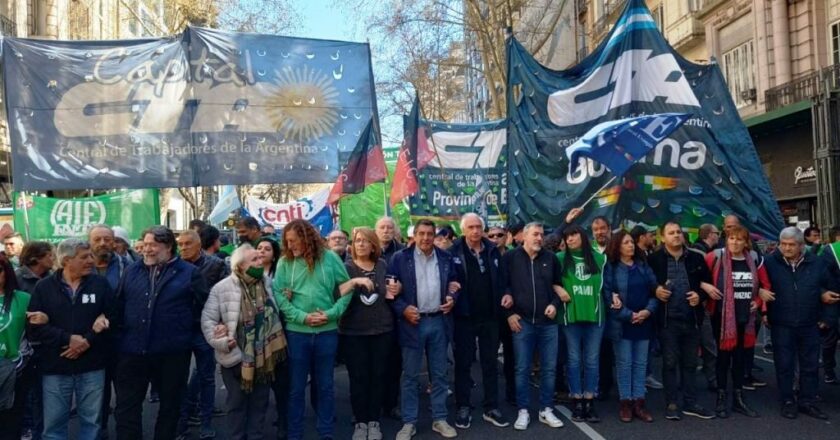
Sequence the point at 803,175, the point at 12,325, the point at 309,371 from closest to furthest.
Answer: the point at 12,325, the point at 309,371, the point at 803,175

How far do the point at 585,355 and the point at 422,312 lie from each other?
160 centimetres

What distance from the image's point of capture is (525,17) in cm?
3578

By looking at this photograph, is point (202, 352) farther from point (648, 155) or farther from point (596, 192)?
point (648, 155)

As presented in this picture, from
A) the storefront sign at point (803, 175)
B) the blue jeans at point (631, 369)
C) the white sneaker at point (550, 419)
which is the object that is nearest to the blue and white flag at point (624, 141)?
the blue jeans at point (631, 369)

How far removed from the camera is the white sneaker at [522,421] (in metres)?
6.23

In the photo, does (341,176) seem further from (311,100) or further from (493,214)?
(493,214)

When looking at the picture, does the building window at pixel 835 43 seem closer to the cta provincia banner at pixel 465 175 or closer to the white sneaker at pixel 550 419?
the cta provincia banner at pixel 465 175

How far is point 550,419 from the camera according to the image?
6336mm

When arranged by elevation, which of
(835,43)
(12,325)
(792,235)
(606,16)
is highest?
(606,16)

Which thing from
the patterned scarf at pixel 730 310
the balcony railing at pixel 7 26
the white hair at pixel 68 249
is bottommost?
the patterned scarf at pixel 730 310

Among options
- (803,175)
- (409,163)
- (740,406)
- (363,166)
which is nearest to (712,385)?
(740,406)

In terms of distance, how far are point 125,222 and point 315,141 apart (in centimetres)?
301

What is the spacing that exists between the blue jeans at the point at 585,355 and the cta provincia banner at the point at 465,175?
6.56 m

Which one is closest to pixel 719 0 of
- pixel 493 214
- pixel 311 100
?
pixel 493 214
